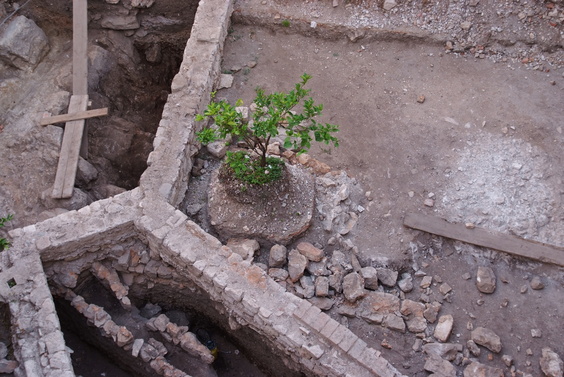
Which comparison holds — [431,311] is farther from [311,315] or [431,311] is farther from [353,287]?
[311,315]

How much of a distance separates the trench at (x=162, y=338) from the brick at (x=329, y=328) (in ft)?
2.69

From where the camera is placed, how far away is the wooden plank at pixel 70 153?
684 centimetres

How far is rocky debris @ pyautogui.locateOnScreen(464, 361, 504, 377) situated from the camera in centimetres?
539

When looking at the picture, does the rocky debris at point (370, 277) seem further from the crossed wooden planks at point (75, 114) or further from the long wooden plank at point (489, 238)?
the crossed wooden planks at point (75, 114)

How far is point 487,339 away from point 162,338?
126 inches

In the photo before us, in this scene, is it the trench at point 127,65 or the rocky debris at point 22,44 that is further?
the rocky debris at point 22,44

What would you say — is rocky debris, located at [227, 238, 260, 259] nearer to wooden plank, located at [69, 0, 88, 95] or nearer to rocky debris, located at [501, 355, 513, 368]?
rocky debris, located at [501, 355, 513, 368]

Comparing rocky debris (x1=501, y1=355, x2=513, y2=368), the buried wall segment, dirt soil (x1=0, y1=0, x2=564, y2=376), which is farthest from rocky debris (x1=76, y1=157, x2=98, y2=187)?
rocky debris (x1=501, y1=355, x2=513, y2=368)

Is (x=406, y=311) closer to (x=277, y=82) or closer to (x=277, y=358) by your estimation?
(x=277, y=358)

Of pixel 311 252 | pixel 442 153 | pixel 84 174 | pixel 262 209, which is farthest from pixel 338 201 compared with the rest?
pixel 84 174

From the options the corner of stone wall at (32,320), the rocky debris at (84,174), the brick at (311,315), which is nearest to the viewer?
the corner of stone wall at (32,320)

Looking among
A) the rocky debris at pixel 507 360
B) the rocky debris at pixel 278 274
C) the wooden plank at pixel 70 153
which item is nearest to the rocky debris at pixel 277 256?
the rocky debris at pixel 278 274

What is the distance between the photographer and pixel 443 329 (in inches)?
222

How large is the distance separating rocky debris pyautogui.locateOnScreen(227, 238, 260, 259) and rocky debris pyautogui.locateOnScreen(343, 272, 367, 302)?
0.95 meters
